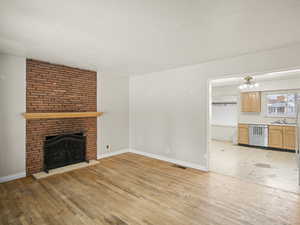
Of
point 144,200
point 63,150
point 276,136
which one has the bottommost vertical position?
point 144,200

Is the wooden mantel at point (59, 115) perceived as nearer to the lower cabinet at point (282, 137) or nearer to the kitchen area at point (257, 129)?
the kitchen area at point (257, 129)

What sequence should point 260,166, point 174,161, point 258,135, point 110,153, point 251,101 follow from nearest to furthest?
point 260,166, point 174,161, point 110,153, point 258,135, point 251,101

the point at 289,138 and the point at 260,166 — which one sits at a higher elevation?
the point at 289,138

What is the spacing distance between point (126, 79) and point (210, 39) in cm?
335

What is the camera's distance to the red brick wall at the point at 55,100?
353 cm

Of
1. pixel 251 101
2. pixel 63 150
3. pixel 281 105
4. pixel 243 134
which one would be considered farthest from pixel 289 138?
pixel 63 150

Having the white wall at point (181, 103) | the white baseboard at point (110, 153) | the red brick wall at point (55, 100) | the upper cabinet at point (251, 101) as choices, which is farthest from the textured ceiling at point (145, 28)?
the upper cabinet at point (251, 101)

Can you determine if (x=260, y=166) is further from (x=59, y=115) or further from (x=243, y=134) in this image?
(x=59, y=115)

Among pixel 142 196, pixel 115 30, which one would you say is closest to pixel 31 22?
pixel 115 30

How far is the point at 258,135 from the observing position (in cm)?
608

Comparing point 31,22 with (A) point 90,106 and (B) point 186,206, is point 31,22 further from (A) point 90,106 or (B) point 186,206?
(B) point 186,206

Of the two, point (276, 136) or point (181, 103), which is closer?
point (181, 103)

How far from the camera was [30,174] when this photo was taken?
3.52 meters

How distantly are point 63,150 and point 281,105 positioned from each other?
732 centimetres
